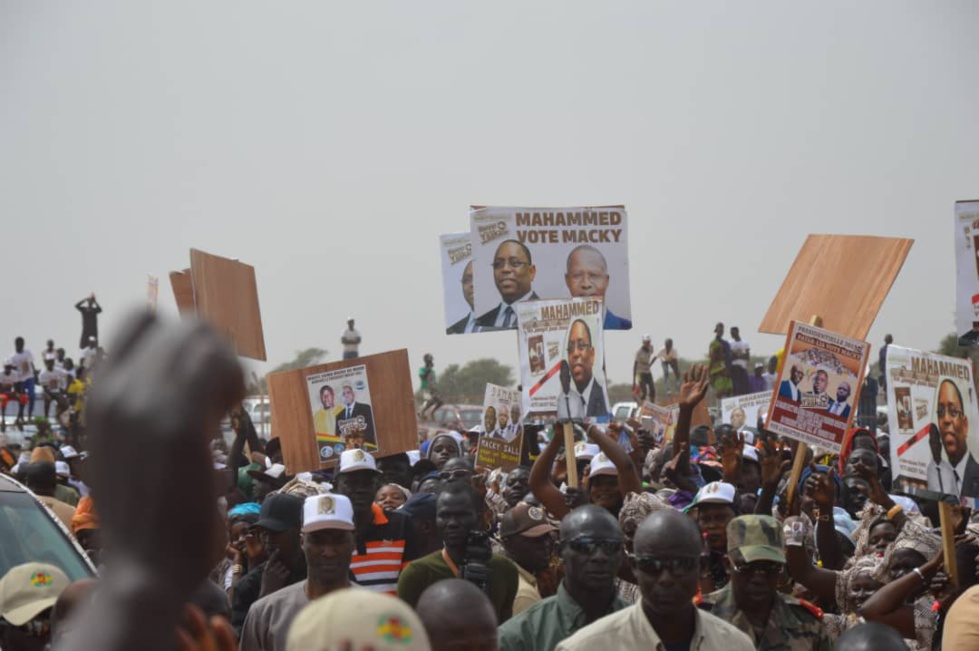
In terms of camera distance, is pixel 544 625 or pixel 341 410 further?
pixel 341 410

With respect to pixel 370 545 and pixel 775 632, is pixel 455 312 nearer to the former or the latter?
pixel 370 545

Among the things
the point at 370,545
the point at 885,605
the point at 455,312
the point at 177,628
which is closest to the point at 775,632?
the point at 885,605

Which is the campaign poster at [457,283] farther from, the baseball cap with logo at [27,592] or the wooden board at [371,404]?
the baseball cap with logo at [27,592]

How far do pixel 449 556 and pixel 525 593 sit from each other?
464 millimetres

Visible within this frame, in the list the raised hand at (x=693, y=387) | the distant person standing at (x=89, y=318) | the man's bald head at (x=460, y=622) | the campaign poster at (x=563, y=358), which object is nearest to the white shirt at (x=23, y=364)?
the distant person standing at (x=89, y=318)

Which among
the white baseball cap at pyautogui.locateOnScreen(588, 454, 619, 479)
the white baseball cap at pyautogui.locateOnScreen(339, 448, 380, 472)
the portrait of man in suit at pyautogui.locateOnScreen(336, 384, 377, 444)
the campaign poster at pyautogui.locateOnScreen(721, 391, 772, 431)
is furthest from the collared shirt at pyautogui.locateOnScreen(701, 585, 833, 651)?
the campaign poster at pyautogui.locateOnScreen(721, 391, 772, 431)

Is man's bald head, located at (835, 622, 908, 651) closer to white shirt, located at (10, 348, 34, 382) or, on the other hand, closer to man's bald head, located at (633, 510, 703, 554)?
man's bald head, located at (633, 510, 703, 554)

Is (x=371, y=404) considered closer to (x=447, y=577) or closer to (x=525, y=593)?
(x=525, y=593)

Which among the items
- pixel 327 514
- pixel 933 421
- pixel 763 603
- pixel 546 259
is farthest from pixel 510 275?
pixel 763 603

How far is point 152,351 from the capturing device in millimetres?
1034

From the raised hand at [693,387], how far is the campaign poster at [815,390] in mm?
566

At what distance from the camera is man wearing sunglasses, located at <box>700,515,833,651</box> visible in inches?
219

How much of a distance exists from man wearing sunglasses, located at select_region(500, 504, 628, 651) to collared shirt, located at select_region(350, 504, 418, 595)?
70.2 inches

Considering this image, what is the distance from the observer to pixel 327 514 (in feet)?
20.4
